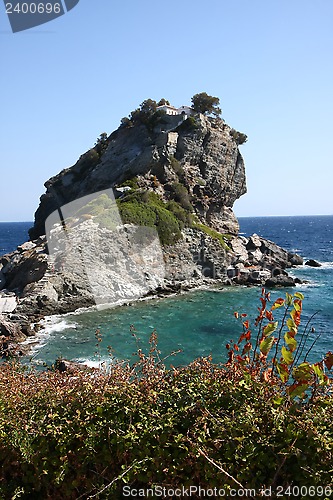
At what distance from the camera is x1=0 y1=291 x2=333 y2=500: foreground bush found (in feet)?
10.8

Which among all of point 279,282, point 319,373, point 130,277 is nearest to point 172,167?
point 130,277

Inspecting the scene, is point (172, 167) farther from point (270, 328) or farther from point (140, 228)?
point (270, 328)

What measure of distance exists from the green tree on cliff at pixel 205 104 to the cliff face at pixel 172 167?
1.81 m

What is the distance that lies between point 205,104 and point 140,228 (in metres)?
26.9

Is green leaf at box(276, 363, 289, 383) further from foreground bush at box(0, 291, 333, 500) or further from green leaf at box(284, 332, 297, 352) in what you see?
green leaf at box(284, 332, 297, 352)

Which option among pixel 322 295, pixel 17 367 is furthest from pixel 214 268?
pixel 17 367

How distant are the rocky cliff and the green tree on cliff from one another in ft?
7.38

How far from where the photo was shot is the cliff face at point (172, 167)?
49.8m

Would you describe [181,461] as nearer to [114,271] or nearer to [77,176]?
[114,271]

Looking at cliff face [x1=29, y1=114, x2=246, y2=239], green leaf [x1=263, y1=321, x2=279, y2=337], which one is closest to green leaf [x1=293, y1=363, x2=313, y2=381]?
green leaf [x1=263, y1=321, x2=279, y2=337]

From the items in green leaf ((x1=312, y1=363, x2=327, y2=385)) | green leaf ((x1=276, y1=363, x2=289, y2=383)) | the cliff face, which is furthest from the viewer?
the cliff face

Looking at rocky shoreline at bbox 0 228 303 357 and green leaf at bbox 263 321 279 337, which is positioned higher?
green leaf at bbox 263 321 279 337

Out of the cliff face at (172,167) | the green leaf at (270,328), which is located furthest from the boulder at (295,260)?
the green leaf at (270,328)

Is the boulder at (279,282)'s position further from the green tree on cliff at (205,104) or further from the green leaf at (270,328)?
the green leaf at (270,328)
